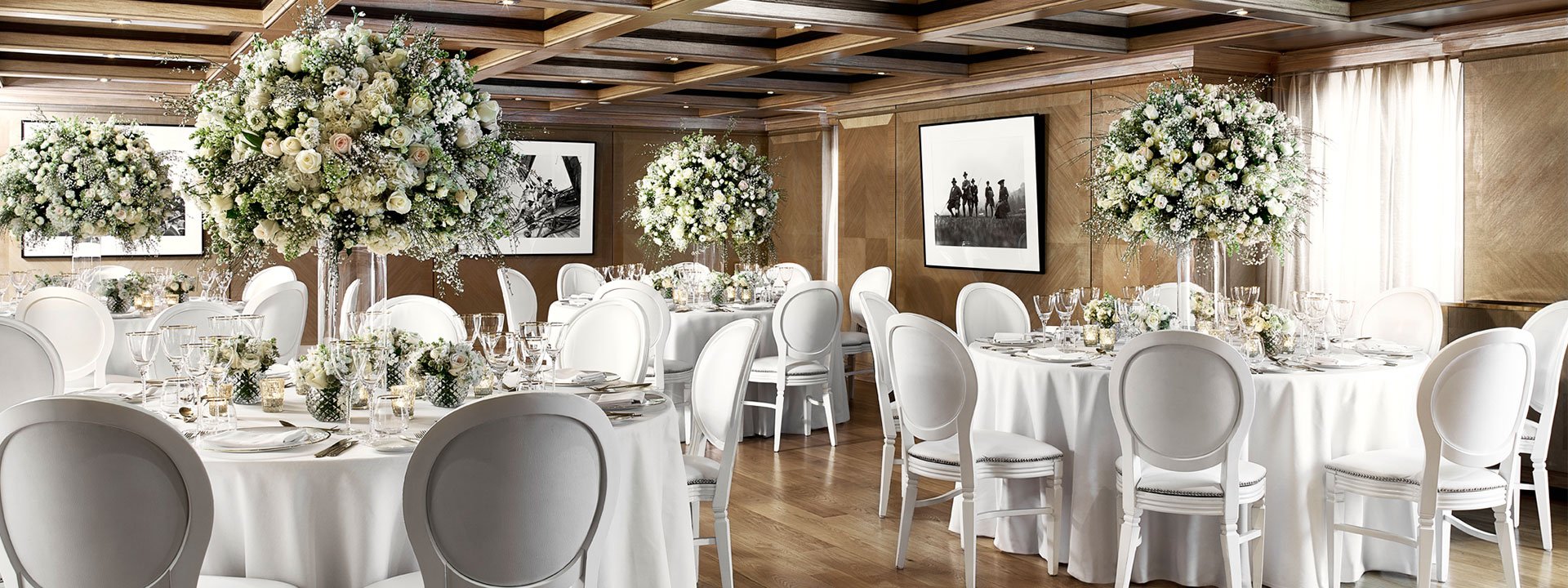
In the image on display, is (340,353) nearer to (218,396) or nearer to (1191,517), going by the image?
(218,396)

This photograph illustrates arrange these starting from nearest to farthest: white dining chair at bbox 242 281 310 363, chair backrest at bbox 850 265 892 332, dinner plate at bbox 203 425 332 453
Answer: dinner plate at bbox 203 425 332 453 < white dining chair at bbox 242 281 310 363 < chair backrest at bbox 850 265 892 332

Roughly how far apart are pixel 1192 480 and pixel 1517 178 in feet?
11.4

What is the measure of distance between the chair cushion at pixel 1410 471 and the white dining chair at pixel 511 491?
297cm

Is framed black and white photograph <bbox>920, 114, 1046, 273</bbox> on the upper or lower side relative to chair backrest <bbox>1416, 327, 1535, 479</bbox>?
upper

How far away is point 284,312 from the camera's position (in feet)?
21.6

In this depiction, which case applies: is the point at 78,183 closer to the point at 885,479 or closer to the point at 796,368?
the point at 796,368

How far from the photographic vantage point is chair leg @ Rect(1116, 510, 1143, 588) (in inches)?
168

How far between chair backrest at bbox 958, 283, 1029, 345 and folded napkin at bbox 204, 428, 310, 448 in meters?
4.28

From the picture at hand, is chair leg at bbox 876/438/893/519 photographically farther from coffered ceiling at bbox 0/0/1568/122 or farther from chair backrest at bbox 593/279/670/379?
coffered ceiling at bbox 0/0/1568/122

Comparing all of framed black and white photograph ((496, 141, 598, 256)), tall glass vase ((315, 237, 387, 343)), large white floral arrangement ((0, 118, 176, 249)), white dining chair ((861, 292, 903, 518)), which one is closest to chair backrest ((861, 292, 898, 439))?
white dining chair ((861, 292, 903, 518))

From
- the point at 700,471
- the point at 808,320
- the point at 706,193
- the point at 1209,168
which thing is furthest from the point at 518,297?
the point at 1209,168

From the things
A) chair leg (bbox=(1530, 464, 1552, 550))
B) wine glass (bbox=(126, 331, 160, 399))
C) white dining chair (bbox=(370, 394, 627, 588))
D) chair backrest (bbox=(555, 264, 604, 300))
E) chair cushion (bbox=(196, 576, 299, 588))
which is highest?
chair backrest (bbox=(555, 264, 604, 300))

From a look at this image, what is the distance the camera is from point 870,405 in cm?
903

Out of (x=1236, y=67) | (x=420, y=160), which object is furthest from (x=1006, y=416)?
(x=1236, y=67)
